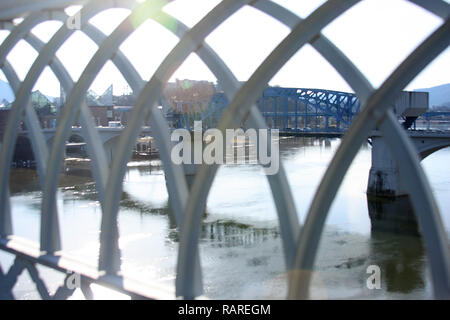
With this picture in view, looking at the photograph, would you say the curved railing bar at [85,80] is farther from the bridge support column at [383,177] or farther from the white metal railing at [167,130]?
the bridge support column at [383,177]

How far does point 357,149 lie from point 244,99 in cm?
65

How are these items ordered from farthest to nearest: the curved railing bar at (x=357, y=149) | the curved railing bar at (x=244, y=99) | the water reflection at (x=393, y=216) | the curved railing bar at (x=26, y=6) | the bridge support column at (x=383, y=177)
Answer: the bridge support column at (x=383, y=177) → the water reflection at (x=393, y=216) → the curved railing bar at (x=26, y=6) → the curved railing bar at (x=244, y=99) → the curved railing bar at (x=357, y=149)

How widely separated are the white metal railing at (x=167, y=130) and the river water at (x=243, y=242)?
749mm

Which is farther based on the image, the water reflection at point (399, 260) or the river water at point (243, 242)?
the water reflection at point (399, 260)

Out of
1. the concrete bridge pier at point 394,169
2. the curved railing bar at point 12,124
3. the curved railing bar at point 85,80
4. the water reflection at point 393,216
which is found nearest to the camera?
the curved railing bar at point 85,80

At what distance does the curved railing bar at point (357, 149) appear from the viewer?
1.98 metres

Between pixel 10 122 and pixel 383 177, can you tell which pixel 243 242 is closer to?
pixel 10 122

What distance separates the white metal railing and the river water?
2.46ft

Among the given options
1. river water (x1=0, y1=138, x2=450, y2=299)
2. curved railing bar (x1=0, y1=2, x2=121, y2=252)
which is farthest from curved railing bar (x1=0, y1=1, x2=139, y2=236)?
river water (x1=0, y1=138, x2=450, y2=299)

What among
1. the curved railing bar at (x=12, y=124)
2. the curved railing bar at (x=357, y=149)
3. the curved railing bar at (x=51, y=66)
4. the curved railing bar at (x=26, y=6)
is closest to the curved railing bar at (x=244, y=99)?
the curved railing bar at (x=357, y=149)

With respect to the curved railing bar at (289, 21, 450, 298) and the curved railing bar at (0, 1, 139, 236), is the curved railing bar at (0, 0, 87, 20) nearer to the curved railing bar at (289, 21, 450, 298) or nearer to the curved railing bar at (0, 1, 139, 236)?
the curved railing bar at (0, 1, 139, 236)

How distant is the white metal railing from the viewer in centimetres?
204

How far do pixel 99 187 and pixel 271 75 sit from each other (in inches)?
76.6
